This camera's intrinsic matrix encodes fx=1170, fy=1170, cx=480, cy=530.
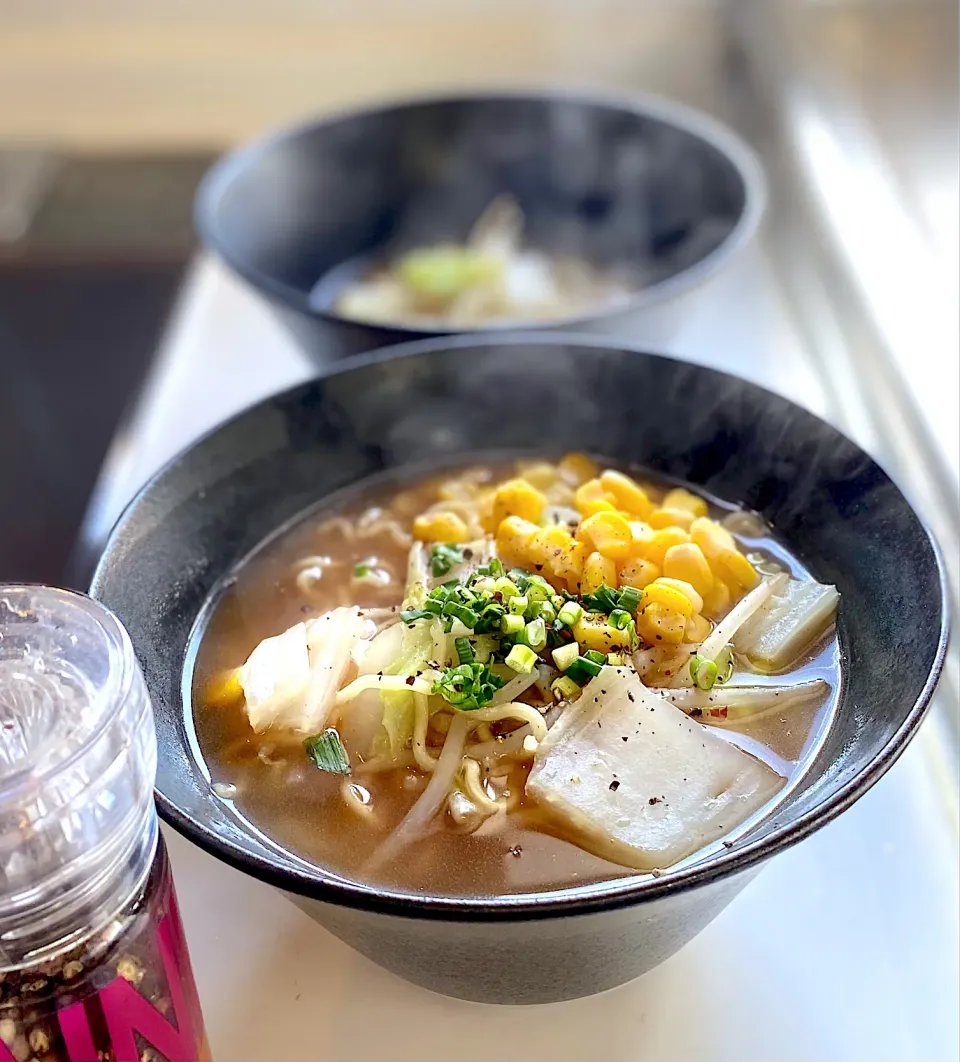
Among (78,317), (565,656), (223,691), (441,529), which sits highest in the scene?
(565,656)

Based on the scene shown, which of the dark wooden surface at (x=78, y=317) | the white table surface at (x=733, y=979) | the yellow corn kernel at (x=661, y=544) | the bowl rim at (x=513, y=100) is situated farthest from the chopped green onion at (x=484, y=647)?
the dark wooden surface at (x=78, y=317)

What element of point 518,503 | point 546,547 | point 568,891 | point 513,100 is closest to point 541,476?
point 518,503

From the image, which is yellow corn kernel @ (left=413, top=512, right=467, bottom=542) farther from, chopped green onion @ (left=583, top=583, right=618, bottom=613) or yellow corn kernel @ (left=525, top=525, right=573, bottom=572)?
chopped green onion @ (left=583, top=583, right=618, bottom=613)

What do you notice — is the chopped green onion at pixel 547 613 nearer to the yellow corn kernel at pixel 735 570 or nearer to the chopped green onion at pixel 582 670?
the chopped green onion at pixel 582 670

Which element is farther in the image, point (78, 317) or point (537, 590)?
point (78, 317)

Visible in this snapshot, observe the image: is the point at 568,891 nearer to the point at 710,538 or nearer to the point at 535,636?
the point at 535,636

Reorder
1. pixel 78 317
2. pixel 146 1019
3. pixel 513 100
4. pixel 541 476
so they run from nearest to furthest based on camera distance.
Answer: pixel 146 1019, pixel 541 476, pixel 513 100, pixel 78 317

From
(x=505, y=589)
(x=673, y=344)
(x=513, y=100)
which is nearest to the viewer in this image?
(x=505, y=589)
